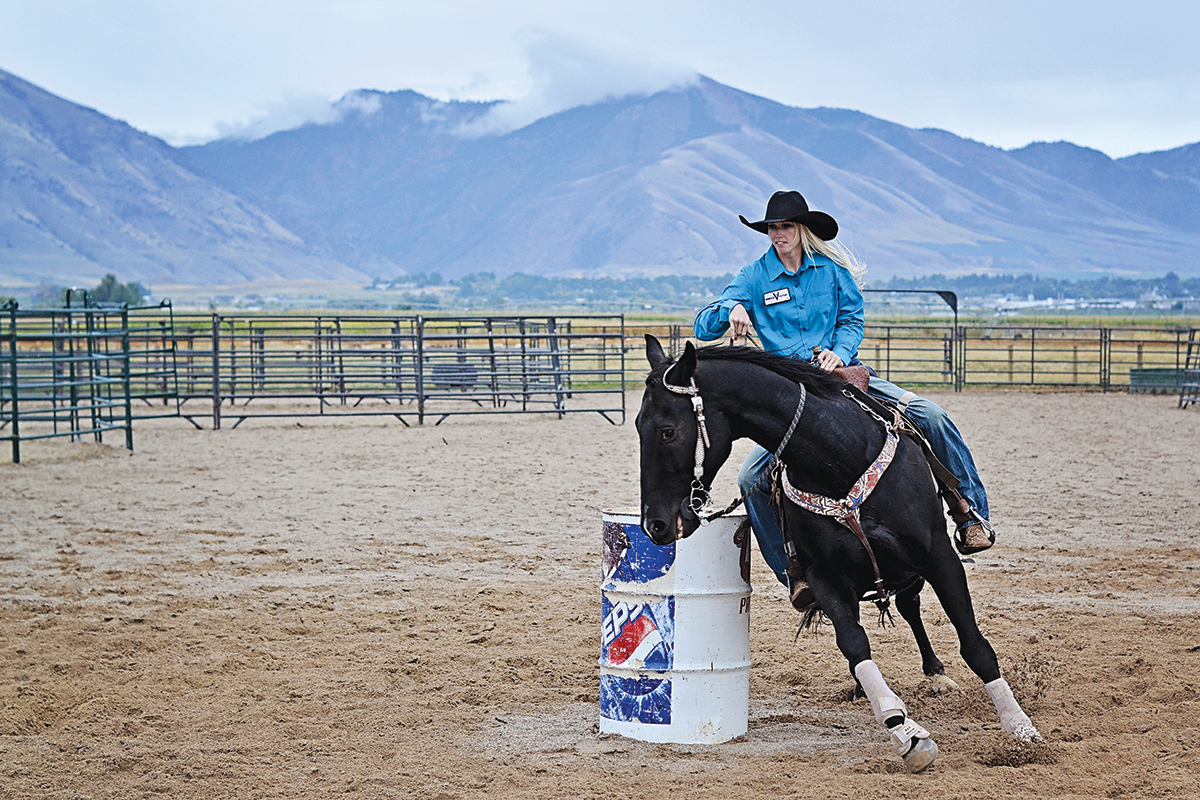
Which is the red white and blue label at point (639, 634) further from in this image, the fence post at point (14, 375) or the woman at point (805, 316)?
the fence post at point (14, 375)

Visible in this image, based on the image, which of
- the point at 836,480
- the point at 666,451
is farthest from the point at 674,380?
the point at 836,480

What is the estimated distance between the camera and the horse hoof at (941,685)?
489 centimetres

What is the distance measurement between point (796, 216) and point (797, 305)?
336mm

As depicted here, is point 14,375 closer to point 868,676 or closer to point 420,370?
point 420,370

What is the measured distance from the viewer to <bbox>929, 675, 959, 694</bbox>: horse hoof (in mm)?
4887

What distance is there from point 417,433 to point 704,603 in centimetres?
1290

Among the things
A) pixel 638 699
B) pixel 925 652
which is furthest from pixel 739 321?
pixel 925 652

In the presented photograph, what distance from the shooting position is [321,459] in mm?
13617

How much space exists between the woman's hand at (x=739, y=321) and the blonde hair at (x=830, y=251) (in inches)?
14.9

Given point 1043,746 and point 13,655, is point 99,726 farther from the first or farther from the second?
point 1043,746

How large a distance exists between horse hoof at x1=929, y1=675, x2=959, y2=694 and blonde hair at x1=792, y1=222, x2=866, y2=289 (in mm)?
1729

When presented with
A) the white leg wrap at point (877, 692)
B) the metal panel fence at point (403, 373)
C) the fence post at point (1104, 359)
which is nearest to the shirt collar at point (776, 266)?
the white leg wrap at point (877, 692)

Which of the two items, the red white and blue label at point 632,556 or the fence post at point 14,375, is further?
the fence post at point 14,375

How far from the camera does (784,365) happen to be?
3977mm
